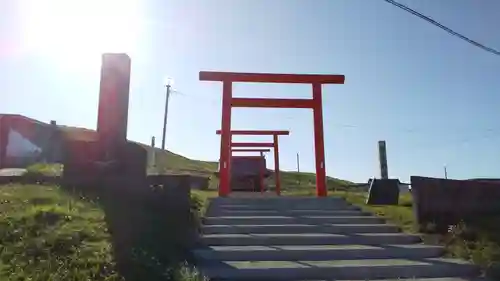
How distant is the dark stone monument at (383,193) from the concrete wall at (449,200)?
2585 mm

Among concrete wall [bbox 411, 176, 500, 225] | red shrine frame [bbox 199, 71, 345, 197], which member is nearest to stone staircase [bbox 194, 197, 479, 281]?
concrete wall [bbox 411, 176, 500, 225]

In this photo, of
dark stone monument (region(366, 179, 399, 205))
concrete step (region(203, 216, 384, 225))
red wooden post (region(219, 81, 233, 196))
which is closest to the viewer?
concrete step (region(203, 216, 384, 225))

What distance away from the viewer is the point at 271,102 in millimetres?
12094

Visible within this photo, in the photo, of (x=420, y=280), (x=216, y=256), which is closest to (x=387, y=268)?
(x=420, y=280)

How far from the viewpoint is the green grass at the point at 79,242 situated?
4.58 metres

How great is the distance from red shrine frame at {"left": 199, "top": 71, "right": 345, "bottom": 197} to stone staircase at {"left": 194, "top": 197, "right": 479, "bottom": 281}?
2586 mm

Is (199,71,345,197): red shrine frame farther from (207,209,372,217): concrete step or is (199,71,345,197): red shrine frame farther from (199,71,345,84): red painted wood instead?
(207,209,372,217): concrete step

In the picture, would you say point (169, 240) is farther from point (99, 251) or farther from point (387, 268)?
point (387, 268)

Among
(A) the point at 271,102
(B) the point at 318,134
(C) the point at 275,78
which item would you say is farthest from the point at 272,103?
(B) the point at 318,134

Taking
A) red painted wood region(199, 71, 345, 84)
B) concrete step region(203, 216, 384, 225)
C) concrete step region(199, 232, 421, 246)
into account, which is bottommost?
concrete step region(199, 232, 421, 246)

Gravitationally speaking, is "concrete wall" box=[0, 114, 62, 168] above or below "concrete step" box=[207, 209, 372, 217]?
above

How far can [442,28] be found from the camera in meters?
7.75

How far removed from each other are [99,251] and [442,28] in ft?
21.6

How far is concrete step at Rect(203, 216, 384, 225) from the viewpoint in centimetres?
771
